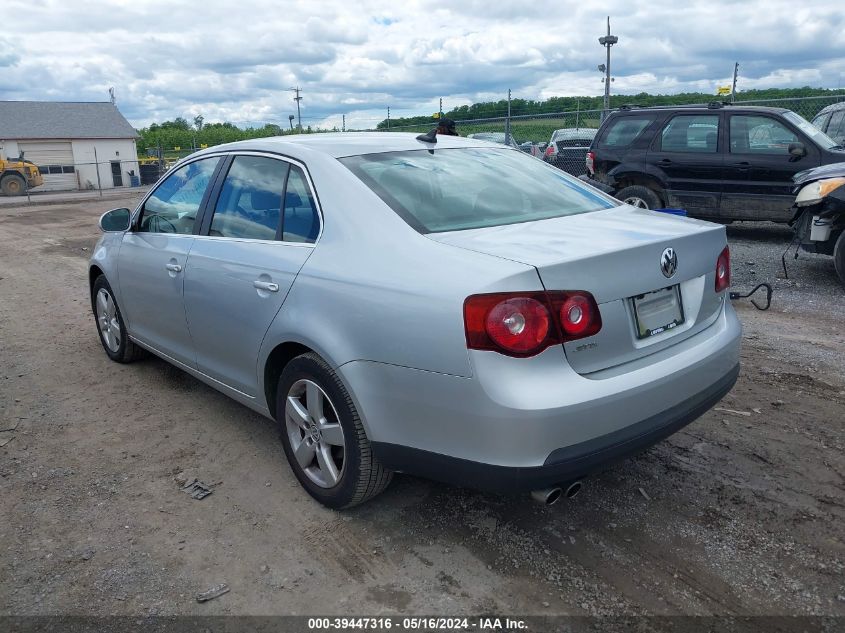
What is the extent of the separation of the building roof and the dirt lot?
47473 mm

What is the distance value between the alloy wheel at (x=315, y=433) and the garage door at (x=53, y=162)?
46689 mm

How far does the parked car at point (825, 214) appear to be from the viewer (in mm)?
6934

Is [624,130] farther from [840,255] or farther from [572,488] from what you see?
Answer: [572,488]

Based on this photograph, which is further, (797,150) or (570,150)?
(570,150)

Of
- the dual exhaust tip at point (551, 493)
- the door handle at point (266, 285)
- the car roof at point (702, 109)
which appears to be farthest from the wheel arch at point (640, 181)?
the dual exhaust tip at point (551, 493)

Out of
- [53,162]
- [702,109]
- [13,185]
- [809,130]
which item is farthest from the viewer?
[53,162]

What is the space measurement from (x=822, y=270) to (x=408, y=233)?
7132 millimetres

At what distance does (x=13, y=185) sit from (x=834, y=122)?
1385 inches

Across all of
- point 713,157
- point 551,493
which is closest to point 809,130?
point 713,157

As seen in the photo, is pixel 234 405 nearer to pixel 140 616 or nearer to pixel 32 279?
pixel 140 616

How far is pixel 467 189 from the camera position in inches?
130

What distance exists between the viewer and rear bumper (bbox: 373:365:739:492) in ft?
7.98

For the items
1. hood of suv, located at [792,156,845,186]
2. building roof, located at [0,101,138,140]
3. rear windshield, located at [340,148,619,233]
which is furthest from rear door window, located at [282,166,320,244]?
building roof, located at [0,101,138,140]

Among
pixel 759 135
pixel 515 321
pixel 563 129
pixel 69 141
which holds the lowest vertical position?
pixel 515 321
